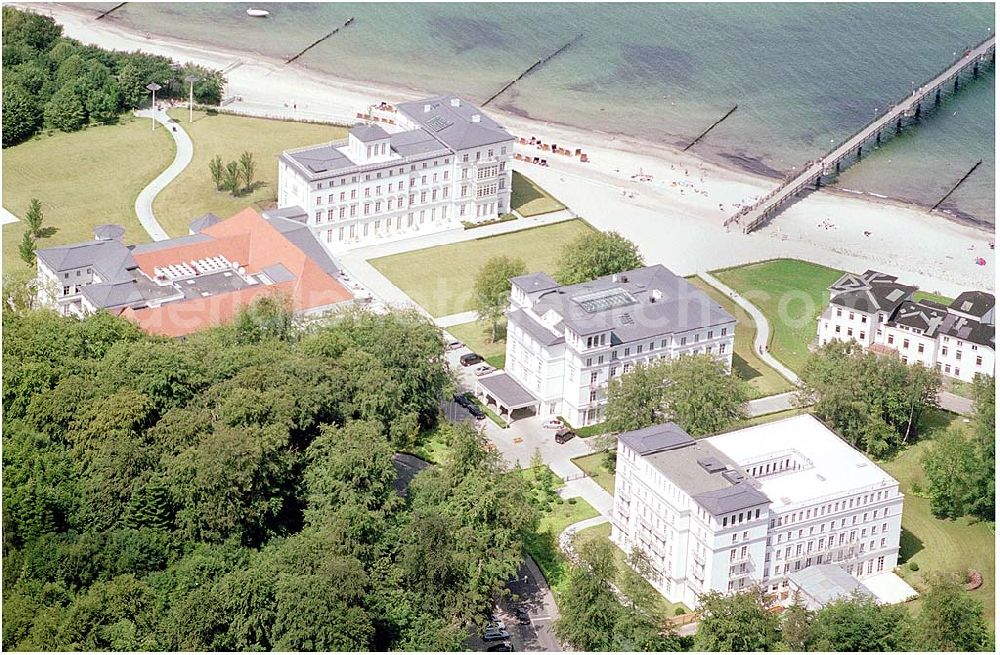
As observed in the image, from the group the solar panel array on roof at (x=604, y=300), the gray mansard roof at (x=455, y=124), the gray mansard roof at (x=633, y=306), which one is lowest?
the gray mansard roof at (x=633, y=306)

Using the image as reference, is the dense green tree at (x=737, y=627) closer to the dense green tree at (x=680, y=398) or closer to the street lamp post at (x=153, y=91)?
the dense green tree at (x=680, y=398)

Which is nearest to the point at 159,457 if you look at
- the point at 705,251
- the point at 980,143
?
the point at 705,251

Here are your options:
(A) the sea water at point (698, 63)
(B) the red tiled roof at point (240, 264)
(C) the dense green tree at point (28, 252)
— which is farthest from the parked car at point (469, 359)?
(A) the sea water at point (698, 63)

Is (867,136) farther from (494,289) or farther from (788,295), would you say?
(494,289)

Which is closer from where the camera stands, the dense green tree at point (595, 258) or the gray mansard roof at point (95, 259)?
the gray mansard roof at point (95, 259)

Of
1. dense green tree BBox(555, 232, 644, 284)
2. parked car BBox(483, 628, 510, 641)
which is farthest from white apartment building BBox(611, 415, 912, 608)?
dense green tree BBox(555, 232, 644, 284)

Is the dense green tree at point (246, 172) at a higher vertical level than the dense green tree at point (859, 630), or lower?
lower

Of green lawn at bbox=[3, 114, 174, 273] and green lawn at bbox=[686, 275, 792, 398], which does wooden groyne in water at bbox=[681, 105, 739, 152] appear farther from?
green lawn at bbox=[3, 114, 174, 273]
